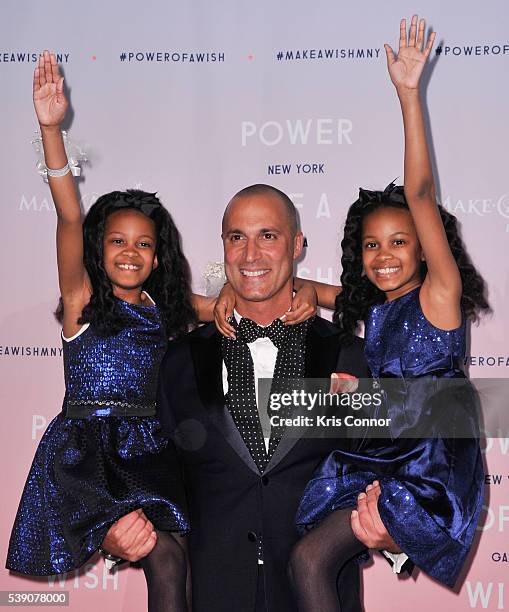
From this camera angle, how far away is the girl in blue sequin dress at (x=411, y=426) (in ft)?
7.45

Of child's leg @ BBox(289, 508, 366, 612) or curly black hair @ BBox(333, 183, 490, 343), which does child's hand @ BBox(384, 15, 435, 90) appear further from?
child's leg @ BBox(289, 508, 366, 612)

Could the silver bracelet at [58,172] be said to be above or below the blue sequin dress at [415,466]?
above

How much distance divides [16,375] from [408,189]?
5.93ft

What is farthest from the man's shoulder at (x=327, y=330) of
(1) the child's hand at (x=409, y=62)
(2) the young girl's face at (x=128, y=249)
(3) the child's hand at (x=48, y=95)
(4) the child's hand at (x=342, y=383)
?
(3) the child's hand at (x=48, y=95)

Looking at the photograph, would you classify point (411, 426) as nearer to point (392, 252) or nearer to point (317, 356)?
point (317, 356)

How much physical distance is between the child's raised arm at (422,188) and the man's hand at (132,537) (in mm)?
988

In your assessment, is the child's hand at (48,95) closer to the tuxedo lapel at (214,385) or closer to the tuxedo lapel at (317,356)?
the tuxedo lapel at (214,385)

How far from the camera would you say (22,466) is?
3.44 m

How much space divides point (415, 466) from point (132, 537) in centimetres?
78

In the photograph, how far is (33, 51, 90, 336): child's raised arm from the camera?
8.36ft

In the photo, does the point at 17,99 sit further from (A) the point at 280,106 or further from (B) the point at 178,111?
(A) the point at 280,106

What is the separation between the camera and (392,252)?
8.75ft

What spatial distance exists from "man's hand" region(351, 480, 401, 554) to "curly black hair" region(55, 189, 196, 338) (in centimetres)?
90

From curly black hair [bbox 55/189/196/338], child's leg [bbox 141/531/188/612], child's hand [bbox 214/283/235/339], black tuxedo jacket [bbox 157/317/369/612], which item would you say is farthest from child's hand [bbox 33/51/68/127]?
child's leg [bbox 141/531/188/612]
